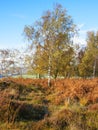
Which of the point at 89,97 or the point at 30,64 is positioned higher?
the point at 30,64

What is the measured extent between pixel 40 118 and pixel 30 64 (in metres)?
15.7

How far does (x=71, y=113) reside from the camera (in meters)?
8.78

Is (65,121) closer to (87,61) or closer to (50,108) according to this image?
(50,108)

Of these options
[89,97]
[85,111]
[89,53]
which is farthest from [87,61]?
[85,111]

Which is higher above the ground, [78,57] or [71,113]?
[78,57]

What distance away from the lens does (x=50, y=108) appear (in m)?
10.3

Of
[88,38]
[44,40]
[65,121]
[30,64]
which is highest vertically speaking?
[88,38]

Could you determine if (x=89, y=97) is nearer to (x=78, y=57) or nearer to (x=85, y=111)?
(x=85, y=111)

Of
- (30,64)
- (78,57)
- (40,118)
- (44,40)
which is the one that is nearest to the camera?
(40,118)

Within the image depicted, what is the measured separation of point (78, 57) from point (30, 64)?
729 inches

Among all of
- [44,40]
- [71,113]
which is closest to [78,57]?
[44,40]

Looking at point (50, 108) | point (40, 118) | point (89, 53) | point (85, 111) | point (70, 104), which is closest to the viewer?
point (40, 118)

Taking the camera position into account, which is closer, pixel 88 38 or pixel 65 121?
pixel 65 121

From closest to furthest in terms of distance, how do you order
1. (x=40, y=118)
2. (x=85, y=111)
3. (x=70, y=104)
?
(x=40, y=118), (x=85, y=111), (x=70, y=104)
